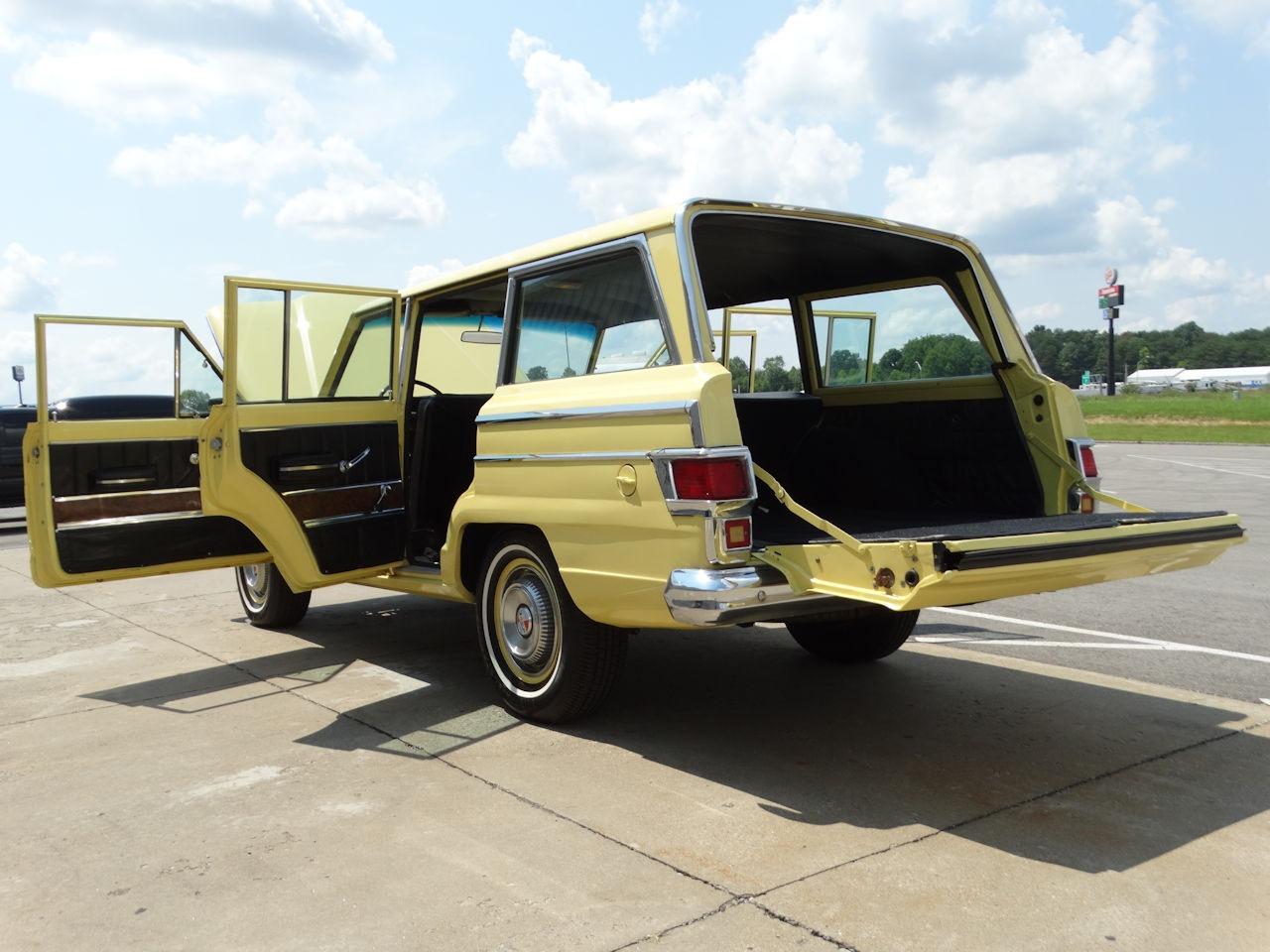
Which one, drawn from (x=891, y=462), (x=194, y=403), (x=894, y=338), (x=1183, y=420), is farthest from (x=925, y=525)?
(x=1183, y=420)

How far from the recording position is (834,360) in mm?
6414

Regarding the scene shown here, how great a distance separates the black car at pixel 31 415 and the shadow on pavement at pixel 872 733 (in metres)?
8.43

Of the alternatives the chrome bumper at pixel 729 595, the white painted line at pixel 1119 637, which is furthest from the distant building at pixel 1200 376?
the chrome bumper at pixel 729 595

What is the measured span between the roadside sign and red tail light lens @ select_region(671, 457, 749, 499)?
105418mm

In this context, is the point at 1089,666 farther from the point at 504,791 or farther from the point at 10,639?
the point at 10,639

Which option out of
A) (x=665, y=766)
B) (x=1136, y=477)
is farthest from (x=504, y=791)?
(x=1136, y=477)

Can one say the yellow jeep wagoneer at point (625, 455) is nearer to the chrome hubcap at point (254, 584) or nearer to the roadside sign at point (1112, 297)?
the chrome hubcap at point (254, 584)

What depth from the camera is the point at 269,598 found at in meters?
7.30

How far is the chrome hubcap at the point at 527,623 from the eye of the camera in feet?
15.9

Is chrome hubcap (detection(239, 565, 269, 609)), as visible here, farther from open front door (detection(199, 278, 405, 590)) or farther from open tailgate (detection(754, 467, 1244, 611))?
open tailgate (detection(754, 467, 1244, 611))

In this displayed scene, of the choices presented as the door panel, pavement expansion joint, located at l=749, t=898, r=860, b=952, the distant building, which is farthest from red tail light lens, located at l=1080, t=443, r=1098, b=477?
the distant building

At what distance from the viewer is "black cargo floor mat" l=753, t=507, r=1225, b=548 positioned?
4.05 meters

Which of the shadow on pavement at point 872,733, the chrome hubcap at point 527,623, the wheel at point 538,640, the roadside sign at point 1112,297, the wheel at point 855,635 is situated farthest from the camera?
the roadside sign at point 1112,297

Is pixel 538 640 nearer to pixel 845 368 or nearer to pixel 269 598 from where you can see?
pixel 845 368
